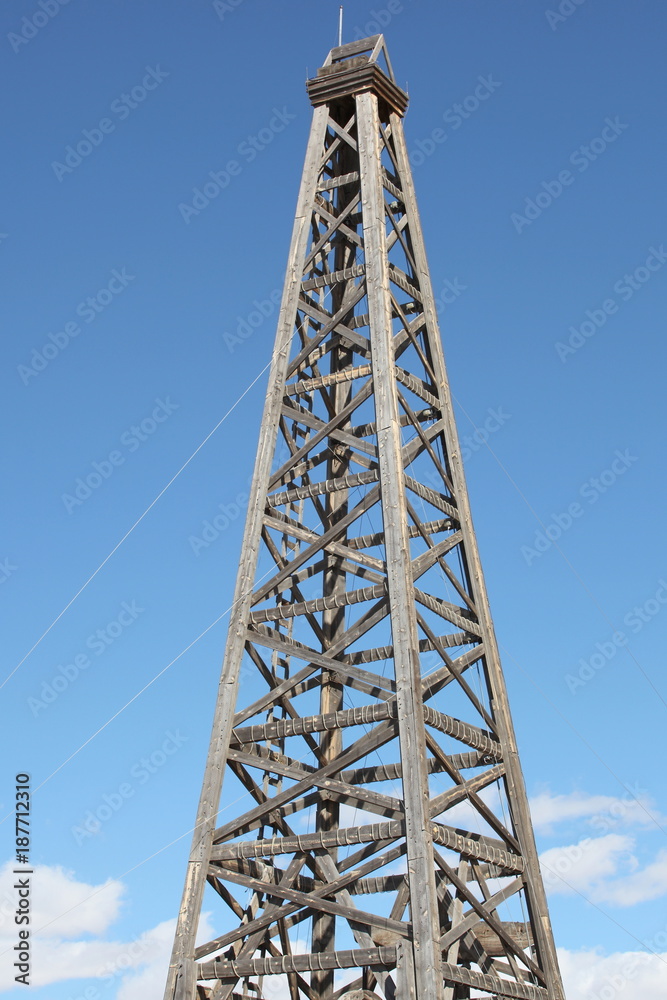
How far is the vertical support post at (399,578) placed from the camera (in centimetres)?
1033

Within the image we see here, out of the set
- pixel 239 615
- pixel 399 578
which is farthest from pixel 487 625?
pixel 239 615

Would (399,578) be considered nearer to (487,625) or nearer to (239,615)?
(487,625)

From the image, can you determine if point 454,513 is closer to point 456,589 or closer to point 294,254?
point 456,589

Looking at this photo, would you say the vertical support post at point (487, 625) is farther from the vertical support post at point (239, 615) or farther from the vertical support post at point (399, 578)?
the vertical support post at point (239, 615)

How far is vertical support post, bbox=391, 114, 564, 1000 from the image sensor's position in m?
12.4

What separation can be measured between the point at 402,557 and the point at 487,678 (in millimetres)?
2231

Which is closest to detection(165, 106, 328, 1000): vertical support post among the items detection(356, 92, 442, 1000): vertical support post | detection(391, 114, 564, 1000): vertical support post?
detection(356, 92, 442, 1000): vertical support post

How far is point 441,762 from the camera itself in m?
11.9

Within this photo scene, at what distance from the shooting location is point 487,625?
45.2 feet

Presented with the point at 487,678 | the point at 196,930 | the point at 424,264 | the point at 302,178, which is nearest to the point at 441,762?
the point at 487,678

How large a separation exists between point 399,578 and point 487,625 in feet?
6.84

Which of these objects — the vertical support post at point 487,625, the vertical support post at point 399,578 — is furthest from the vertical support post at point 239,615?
the vertical support post at point 487,625

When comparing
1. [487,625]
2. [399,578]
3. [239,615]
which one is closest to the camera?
[399,578]

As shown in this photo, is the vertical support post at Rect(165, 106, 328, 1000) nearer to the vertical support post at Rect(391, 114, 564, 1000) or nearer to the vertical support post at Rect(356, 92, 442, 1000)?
the vertical support post at Rect(356, 92, 442, 1000)
